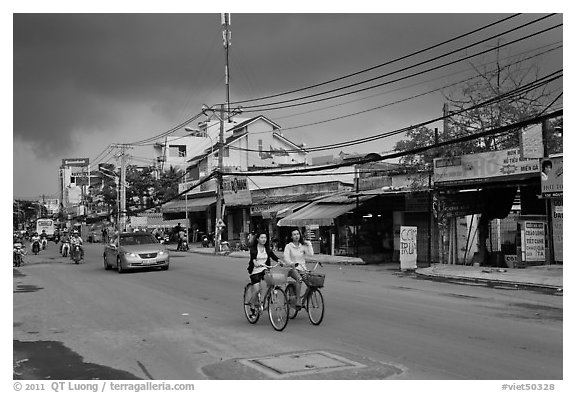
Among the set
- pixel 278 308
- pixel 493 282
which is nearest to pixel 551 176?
pixel 493 282

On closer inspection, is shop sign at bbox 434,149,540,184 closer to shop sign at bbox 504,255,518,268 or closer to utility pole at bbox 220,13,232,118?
shop sign at bbox 504,255,518,268

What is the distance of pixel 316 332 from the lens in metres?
9.32

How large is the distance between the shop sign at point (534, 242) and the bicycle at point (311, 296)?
43.1 feet

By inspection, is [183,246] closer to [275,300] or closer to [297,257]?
[297,257]

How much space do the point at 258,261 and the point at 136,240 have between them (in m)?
13.9

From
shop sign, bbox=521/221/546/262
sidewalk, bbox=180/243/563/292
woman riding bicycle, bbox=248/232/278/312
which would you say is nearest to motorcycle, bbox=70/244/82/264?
sidewalk, bbox=180/243/563/292

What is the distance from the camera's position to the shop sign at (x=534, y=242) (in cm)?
2067

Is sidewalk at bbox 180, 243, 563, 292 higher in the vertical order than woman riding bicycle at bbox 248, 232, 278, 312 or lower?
lower

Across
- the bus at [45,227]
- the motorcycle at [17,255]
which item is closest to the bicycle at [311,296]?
the motorcycle at [17,255]

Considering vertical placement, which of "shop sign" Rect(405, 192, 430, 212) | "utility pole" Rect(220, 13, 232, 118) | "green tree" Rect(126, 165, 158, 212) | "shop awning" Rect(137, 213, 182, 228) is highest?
"utility pole" Rect(220, 13, 232, 118)

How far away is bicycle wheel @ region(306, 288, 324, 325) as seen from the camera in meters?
9.91

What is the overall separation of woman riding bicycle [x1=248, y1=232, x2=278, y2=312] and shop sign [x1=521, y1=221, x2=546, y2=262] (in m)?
13.6

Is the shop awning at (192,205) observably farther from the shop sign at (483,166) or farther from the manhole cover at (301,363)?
the manhole cover at (301,363)
